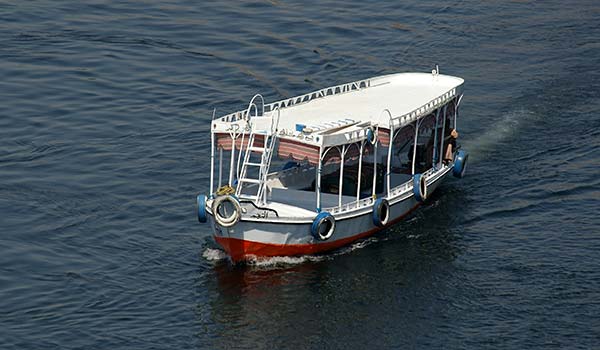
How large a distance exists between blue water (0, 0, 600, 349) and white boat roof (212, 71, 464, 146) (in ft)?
13.2

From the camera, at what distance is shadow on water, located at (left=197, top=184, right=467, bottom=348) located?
34625mm

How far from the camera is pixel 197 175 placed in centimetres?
4756

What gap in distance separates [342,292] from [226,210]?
179 inches

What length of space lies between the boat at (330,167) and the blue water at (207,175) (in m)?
1.04

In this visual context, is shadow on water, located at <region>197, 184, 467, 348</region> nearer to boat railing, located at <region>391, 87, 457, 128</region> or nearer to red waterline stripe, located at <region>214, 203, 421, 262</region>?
red waterline stripe, located at <region>214, 203, 421, 262</region>

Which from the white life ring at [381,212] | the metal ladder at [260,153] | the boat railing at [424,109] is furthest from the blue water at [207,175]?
the boat railing at [424,109]

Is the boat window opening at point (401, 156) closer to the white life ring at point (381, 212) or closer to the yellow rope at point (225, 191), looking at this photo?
the white life ring at point (381, 212)

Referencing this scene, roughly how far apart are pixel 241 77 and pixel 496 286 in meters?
25.0

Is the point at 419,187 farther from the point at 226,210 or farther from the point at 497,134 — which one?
the point at 497,134

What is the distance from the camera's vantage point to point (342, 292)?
37.4 metres

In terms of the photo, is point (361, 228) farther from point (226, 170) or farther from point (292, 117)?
point (226, 170)

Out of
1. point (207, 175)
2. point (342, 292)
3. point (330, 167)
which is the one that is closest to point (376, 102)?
point (330, 167)

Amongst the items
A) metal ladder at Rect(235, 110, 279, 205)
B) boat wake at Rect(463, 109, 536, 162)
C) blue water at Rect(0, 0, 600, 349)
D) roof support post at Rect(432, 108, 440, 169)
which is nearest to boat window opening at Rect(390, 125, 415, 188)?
roof support post at Rect(432, 108, 440, 169)

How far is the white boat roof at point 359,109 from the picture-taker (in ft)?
128
